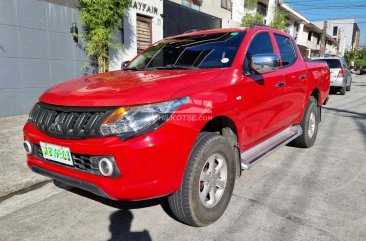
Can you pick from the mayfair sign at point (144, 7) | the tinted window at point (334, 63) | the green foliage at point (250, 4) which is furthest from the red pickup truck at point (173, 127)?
the green foliage at point (250, 4)

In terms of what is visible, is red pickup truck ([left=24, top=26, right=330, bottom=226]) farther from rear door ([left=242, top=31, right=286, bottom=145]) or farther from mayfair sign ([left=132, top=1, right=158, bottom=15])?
mayfair sign ([left=132, top=1, right=158, bottom=15])

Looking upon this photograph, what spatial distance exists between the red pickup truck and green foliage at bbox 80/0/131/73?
4.75 metres

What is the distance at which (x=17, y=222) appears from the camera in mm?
3057

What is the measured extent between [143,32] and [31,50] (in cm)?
455

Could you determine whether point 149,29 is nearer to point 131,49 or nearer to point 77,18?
point 131,49

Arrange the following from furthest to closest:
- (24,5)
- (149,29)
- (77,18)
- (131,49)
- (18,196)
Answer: (149,29)
(131,49)
(77,18)
(24,5)
(18,196)

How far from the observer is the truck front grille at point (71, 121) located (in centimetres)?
242

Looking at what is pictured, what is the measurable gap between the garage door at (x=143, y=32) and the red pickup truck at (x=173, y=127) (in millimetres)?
7566

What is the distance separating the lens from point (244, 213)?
3131 millimetres

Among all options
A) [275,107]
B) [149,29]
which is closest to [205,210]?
[275,107]

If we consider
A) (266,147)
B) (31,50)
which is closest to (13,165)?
(266,147)

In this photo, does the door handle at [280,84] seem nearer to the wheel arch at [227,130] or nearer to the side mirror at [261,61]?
the side mirror at [261,61]

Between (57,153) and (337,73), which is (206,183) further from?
(337,73)

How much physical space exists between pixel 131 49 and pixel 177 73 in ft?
26.1
